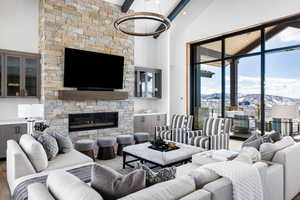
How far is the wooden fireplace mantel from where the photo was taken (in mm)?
5121

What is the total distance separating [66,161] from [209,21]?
19.5ft

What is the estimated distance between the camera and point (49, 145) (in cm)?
291

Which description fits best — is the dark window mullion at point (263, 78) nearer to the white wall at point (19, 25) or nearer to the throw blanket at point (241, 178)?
the throw blanket at point (241, 178)

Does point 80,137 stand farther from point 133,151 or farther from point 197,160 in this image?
point 197,160

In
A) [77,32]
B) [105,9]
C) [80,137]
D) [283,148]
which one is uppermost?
[105,9]

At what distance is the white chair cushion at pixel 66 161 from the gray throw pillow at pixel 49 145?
9cm

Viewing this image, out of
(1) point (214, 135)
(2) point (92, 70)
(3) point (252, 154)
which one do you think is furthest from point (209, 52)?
(3) point (252, 154)

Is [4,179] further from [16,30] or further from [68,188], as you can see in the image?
[16,30]

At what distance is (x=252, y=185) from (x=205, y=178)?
1.48ft

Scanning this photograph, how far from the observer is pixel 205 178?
63.1 inches

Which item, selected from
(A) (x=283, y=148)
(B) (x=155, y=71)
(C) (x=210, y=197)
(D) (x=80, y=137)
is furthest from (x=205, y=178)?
(B) (x=155, y=71)

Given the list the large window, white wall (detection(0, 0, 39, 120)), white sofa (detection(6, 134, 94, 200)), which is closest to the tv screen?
white wall (detection(0, 0, 39, 120))

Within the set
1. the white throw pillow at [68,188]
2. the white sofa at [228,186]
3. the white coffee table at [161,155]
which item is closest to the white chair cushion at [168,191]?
the white sofa at [228,186]

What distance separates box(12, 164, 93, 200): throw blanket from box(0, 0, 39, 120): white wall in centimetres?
343
